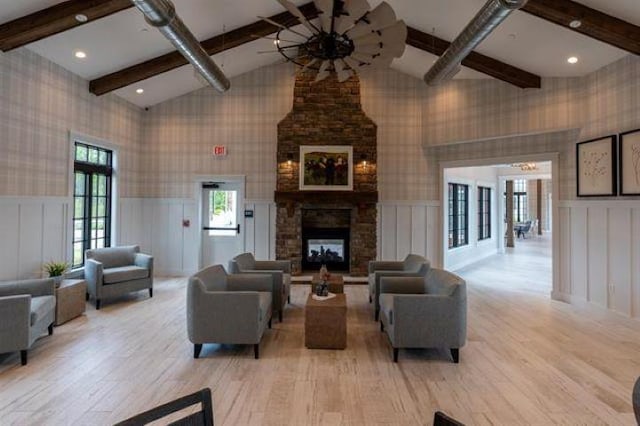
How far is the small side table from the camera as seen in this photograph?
4829 mm

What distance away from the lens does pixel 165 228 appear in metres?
8.27

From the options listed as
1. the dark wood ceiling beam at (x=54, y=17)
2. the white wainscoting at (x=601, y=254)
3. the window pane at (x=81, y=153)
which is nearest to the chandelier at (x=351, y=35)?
the dark wood ceiling beam at (x=54, y=17)

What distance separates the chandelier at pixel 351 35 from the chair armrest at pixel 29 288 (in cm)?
401

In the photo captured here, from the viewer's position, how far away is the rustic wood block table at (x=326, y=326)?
13.3ft

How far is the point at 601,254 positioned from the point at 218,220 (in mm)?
7230

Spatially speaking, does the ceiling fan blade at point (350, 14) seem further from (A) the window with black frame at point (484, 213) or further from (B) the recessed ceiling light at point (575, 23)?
(A) the window with black frame at point (484, 213)

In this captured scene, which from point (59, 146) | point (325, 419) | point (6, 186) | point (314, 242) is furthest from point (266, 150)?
point (325, 419)

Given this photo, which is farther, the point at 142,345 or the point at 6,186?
the point at 6,186

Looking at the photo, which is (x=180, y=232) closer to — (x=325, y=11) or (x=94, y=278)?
(x=94, y=278)

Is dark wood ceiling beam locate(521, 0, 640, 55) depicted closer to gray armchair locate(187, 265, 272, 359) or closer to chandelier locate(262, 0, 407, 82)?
chandelier locate(262, 0, 407, 82)

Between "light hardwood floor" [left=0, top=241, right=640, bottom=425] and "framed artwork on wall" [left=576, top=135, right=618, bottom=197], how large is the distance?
192 centimetres

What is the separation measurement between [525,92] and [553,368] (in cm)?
499

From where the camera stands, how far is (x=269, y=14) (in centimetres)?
612

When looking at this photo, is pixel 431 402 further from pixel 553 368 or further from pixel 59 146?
pixel 59 146
